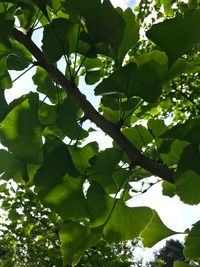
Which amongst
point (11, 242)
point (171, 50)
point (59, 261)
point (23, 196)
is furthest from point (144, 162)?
point (11, 242)

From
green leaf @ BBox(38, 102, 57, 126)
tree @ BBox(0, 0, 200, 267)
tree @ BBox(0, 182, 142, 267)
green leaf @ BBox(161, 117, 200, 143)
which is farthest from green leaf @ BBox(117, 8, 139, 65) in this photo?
tree @ BBox(0, 182, 142, 267)

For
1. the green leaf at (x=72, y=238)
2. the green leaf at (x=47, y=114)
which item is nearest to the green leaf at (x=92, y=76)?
the green leaf at (x=47, y=114)

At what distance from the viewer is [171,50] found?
64 cm

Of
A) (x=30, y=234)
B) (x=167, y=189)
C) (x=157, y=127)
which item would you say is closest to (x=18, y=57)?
(x=157, y=127)

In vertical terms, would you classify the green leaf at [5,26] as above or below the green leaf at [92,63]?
below

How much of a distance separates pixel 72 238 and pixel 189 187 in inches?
9.7

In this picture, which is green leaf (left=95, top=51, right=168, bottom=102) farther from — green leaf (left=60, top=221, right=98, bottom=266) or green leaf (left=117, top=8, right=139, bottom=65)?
green leaf (left=60, top=221, right=98, bottom=266)

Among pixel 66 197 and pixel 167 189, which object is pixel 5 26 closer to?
pixel 66 197

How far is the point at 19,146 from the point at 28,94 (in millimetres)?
104

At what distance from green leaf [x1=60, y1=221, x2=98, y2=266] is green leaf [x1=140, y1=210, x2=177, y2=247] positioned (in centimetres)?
22

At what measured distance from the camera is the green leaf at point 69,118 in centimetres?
82

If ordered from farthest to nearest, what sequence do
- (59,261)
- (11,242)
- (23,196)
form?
1. (11,242)
2. (23,196)
3. (59,261)

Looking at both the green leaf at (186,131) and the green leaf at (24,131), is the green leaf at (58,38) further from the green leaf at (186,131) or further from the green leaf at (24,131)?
the green leaf at (186,131)

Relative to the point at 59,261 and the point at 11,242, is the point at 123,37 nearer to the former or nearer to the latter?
the point at 59,261
